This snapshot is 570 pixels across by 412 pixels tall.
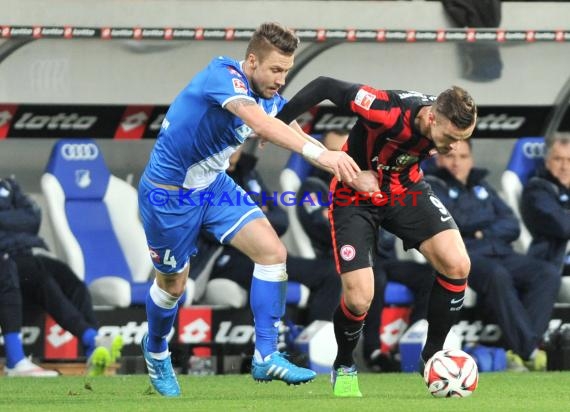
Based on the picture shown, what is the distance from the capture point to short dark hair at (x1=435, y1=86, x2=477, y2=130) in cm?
829

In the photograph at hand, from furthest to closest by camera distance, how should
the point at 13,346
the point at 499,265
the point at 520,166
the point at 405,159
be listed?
the point at 520,166 < the point at 499,265 < the point at 13,346 < the point at 405,159

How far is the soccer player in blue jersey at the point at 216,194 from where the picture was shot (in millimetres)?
8188

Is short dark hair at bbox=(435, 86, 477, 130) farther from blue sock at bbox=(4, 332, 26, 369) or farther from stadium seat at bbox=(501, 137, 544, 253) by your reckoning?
stadium seat at bbox=(501, 137, 544, 253)

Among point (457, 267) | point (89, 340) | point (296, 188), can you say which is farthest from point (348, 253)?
point (296, 188)

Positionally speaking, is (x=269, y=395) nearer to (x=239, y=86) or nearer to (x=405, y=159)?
(x=405, y=159)

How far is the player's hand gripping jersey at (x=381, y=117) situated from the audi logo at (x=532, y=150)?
426 centimetres

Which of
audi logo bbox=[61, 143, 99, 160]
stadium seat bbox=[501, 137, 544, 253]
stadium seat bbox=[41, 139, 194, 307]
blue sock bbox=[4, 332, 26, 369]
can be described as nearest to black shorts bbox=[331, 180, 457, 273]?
blue sock bbox=[4, 332, 26, 369]

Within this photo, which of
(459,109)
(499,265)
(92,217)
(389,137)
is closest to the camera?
(459,109)

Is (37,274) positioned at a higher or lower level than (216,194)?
lower

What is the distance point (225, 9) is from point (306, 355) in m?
2.55

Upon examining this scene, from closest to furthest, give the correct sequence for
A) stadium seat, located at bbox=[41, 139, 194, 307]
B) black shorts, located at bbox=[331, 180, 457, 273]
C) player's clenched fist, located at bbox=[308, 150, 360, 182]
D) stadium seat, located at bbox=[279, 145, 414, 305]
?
player's clenched fist, located at bbox=[308, 150, 360, 182], black shorts, located at bbox=[331, 180, 457, 273], stadium seat, located at bbox=[41, 139, 194, 307], stadium seat, located at bbox=[279, 145, 414, 305]

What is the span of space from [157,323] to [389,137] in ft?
5.10

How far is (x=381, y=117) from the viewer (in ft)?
28.7

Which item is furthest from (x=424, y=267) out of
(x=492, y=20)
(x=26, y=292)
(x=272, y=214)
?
(x=26, y=292)
